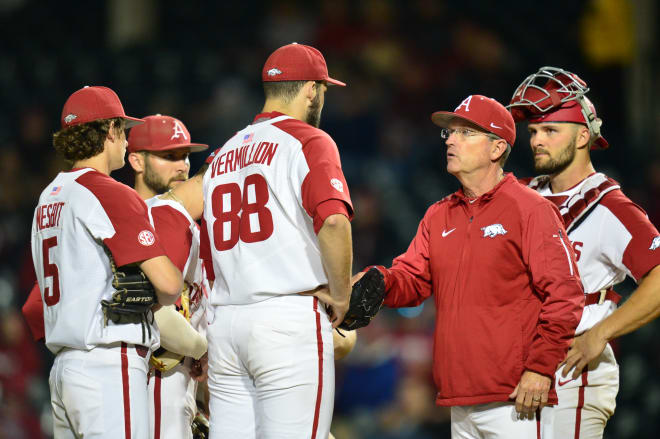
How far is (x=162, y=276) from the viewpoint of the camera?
3.70m

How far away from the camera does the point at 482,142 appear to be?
13.1 feet

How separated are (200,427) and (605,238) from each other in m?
2.22

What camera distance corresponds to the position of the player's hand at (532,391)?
360 cm

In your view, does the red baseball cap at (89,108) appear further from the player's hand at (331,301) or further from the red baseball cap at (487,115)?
the red baseball cap at (487,115)

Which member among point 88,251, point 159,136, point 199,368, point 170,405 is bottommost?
point 170,405

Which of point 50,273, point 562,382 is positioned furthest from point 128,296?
point 562,382

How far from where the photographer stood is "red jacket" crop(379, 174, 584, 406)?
11.9 ft

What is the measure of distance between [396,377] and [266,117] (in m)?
4.00

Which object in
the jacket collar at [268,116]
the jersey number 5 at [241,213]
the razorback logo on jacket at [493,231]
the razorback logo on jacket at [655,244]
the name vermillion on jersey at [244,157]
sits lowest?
the razorback logo on jacket at [655,244]

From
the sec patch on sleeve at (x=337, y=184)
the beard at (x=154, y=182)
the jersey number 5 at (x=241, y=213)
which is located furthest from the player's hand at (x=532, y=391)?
the beard at (x=154, y=182)

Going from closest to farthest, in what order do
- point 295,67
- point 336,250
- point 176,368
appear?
1. point 336,250
2. point 295,67
3. point 176,368

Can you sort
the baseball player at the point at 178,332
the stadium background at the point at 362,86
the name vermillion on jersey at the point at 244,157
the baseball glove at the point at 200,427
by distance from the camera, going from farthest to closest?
the stadium background at the point at 362,86
the baseball glove at the point at 200,427
the baseball player at the point at 178,332
the name vermillion on jersey at the point at 244,157

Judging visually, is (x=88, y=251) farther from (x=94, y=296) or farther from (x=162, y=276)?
(x=162, y=276)

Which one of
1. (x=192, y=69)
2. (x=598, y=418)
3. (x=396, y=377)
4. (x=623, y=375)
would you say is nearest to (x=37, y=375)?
(x=396, y=377)
